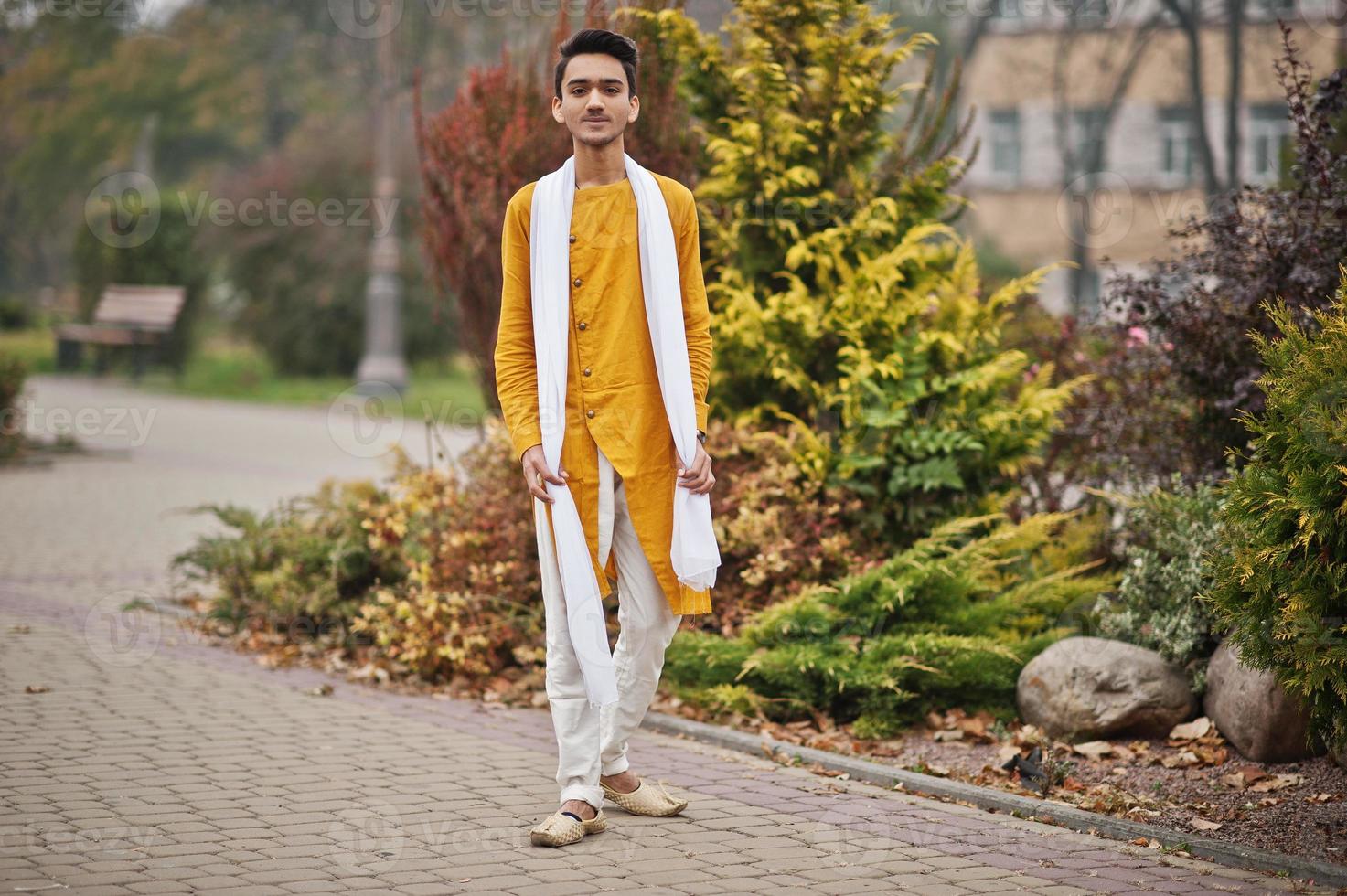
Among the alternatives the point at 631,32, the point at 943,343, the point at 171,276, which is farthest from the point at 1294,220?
the point at 171,276

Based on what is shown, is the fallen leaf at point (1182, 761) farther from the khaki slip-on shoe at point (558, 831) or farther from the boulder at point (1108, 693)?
the khaki slip-on shoe at point (558, 831)

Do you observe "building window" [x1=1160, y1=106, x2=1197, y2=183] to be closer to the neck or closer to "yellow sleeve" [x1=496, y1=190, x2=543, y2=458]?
the neck

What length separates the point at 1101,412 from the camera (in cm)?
794

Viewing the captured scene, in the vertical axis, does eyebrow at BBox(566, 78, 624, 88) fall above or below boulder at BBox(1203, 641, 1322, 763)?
above

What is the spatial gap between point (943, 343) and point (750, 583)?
4.80 ft

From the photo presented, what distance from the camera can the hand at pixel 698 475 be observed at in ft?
15.8

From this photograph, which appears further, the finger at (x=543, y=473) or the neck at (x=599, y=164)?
the neck at (x=599, y=164)

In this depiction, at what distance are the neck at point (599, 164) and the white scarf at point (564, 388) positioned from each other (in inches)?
2.3

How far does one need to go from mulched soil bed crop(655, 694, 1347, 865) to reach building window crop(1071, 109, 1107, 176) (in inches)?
1170

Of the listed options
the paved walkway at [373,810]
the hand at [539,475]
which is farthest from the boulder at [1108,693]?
the hand at [539,475]

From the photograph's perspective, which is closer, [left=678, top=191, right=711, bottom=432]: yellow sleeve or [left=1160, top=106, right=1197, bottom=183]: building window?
[left=678, top=191, right=711, bottom=432]: yellow sleeve

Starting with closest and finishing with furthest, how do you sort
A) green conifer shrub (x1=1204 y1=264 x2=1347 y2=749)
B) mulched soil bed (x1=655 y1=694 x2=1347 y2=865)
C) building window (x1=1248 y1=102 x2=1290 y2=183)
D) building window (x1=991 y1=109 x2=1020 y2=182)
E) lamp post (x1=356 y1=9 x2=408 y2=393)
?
green conifer shrub (x1=1204 y1=264 x2=1347 y2=749)
mulched soil bed (x1=655 y1=694 x2=1347 y2=865)
lamp post (x1=356 y1=9 x2=408 y2=393)
building window (x1=1248 y1=102 x2=1290 y2=183)
building window (x1=991 y1=109 x2=1020 y2=182)

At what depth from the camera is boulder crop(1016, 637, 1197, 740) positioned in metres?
5.90

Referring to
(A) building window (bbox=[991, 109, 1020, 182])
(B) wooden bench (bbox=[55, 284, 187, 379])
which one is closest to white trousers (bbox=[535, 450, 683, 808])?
(B) wooden bench (bbox=[55, 284, 187, 379])
